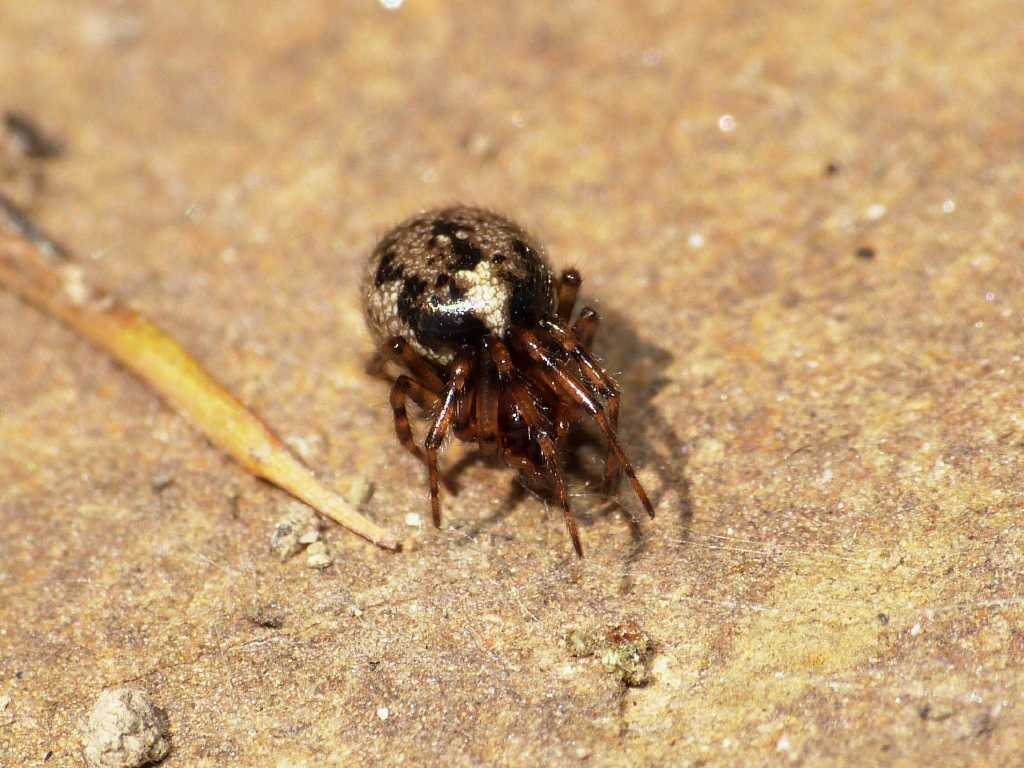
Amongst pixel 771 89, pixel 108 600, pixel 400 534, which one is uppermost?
pixel 771 89

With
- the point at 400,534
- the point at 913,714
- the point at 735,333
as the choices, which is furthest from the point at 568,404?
the point at 913,714

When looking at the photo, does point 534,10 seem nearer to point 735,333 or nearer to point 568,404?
point 735,333

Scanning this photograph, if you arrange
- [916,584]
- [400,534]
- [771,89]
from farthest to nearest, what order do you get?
[771,89] → [400,534] → [916,584]

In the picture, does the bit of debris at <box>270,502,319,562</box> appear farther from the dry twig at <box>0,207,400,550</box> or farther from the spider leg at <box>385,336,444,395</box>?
the spider leg at <box>385,336,444,395</box>

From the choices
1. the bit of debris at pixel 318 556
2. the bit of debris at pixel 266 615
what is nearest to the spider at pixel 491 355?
the bit of debris at pixel 318 556

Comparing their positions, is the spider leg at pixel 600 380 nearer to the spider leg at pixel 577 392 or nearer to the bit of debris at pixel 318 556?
the spider leg at pixel 577 392
